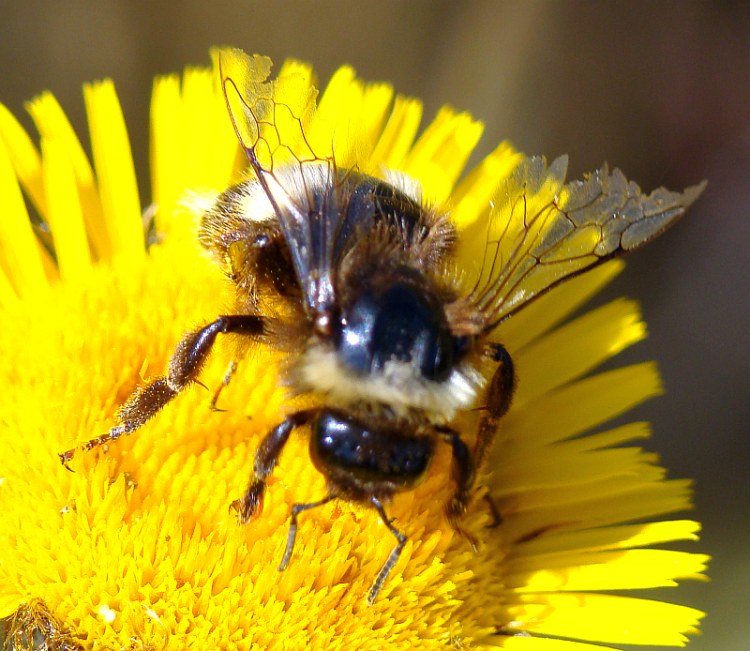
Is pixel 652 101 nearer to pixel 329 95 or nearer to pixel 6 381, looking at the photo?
pixel 329 95

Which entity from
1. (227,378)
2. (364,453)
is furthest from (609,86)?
(364,453)

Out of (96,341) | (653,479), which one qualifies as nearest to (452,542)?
(653,479)

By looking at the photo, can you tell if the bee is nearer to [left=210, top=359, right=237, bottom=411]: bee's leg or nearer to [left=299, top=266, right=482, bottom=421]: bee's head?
[left=299, top=266, right=482, bottom=421]: bee's head

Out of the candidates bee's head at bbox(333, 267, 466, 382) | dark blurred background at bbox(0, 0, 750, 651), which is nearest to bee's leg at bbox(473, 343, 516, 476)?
bee's head at bbox(333, 267, 466, 382)

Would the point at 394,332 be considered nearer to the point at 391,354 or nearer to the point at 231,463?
the point at 391,354

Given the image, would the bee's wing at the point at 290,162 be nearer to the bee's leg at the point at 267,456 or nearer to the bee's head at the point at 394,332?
the bee's head at the point at 394,332
